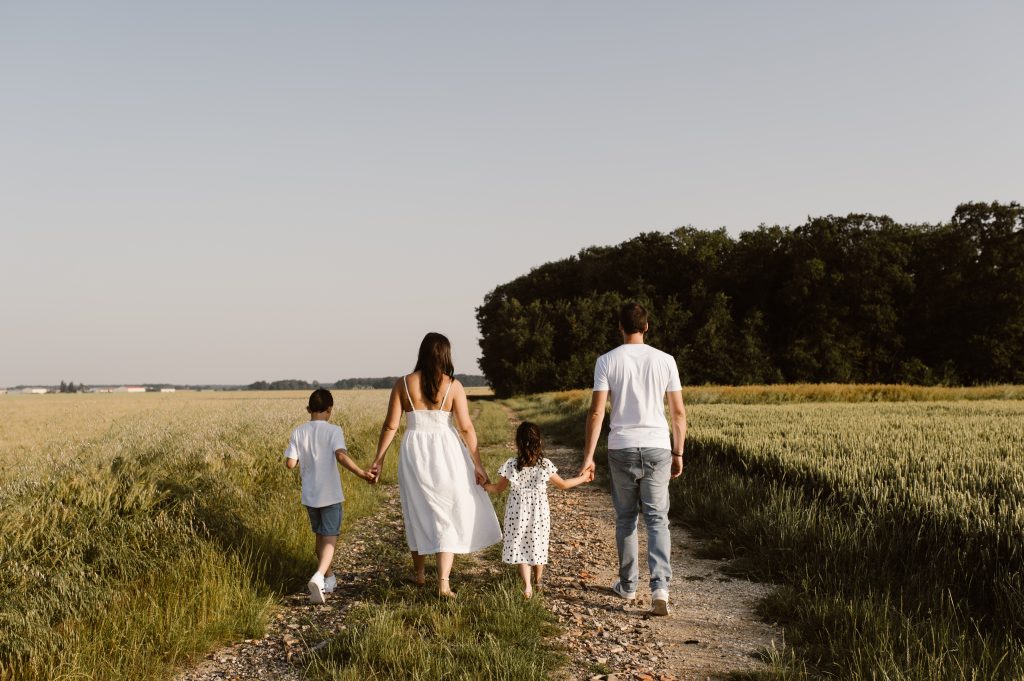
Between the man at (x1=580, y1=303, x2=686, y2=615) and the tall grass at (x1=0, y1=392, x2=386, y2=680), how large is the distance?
9.67ft

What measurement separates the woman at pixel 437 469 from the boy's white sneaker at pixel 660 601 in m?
1.37

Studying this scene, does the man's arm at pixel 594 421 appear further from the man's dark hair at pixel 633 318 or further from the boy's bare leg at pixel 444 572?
the boy's bare leg at pixel 444 572

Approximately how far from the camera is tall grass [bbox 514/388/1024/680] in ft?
13.3

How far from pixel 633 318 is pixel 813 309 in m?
51.9

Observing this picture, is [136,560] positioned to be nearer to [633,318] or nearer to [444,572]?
[444,572]

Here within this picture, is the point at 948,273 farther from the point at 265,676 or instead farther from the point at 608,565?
the point at 265,676

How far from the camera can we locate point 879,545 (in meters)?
5.72

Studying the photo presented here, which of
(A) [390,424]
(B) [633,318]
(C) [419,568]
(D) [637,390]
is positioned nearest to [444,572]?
(C) [419,568]

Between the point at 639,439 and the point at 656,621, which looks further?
the point at 639,439

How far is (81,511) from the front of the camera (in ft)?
20.2

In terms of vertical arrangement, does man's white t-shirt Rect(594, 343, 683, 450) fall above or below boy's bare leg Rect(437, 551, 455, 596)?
above

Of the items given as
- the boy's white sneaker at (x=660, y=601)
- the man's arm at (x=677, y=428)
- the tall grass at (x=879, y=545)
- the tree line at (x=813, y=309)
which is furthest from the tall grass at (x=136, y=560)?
the tree line at (x=813, y=309)

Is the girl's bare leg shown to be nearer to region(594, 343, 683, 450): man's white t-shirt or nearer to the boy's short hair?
region(594, 343, 683, 450): man's white t-shirt

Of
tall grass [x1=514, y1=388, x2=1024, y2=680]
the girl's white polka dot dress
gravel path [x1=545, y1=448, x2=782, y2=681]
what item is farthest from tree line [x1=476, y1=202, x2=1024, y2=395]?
the girl's white polka dot dress
